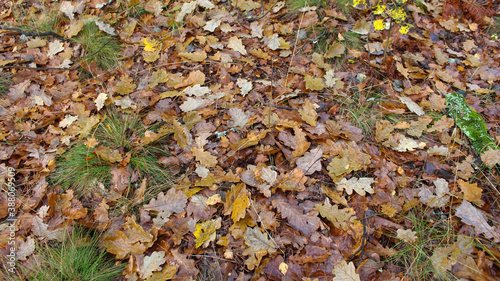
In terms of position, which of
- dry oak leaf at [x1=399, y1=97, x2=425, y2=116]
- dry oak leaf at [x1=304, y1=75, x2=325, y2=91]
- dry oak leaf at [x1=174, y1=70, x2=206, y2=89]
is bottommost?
dry oak leaf at [x1=399, y1=97, x2=425, y2=116]

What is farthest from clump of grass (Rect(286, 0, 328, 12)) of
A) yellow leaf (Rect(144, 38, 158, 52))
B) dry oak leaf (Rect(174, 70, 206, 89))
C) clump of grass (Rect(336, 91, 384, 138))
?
yellow leaf (Rect(144, 38, 158, 52))

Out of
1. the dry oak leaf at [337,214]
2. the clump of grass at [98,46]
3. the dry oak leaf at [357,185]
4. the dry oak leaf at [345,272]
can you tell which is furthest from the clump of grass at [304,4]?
the dry oak leaf at [345,272]

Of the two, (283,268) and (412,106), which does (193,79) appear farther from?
(412,106)

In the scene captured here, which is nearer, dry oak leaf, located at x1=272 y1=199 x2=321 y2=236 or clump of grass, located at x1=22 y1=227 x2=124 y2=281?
clump of grass, located at x1=22 y1=227 x2=124 y2=281

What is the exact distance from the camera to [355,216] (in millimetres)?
2039

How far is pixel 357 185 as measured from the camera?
2.18 m

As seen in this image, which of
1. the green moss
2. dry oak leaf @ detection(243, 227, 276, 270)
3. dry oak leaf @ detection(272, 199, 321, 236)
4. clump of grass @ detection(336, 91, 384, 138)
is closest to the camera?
dry oak leaf @ detection(243, 227, 276, 270)

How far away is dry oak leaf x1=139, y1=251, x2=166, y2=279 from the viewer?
1858 mm

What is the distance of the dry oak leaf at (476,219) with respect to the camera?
6.40 feet

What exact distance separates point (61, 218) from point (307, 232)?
194 centimetres

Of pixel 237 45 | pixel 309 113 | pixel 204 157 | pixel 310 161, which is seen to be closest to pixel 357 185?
pixel 310 161

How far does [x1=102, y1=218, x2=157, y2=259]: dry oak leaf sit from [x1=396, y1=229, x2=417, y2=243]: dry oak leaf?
1824mm

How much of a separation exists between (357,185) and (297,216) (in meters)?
0.57

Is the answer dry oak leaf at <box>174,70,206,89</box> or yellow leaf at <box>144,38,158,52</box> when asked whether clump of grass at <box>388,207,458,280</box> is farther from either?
yellow leaf at <box>144,38,158,52</box>
